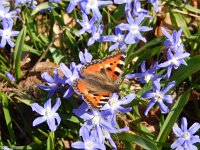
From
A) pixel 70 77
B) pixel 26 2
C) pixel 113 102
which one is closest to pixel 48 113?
pixel 70 77

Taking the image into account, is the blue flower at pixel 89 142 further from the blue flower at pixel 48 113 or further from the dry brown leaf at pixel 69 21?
the dry brown leaf at pixel 69 21

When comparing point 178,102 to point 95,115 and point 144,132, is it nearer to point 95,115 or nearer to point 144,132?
point 144,132

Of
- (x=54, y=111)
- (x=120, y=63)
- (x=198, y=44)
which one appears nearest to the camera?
(x=120, y=63)

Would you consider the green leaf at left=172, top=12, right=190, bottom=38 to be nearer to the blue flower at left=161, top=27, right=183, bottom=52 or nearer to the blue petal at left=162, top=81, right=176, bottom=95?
the blue flower at left=161, top=27, right=183, bottom=52

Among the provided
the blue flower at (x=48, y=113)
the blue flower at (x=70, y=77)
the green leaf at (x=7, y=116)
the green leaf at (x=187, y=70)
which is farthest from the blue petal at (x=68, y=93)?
the green leaf at (x=187, y=70)

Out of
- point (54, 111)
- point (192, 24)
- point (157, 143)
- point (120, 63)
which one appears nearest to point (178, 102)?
point (157, 143)

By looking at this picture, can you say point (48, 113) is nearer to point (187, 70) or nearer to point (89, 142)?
point (89, 142)
